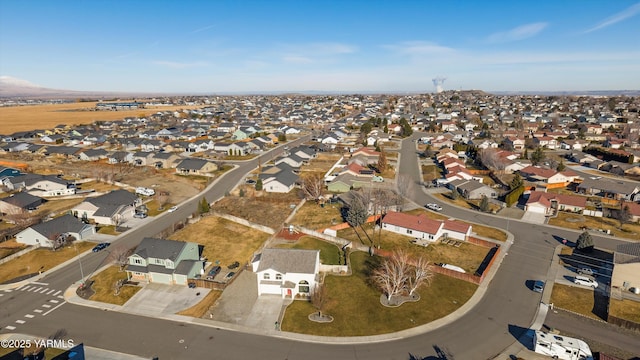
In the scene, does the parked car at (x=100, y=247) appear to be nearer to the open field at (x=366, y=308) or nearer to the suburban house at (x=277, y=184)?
the open field at (x=366, y=308)

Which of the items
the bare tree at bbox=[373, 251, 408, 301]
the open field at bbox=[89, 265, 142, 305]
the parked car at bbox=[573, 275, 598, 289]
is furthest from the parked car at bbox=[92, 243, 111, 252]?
the parked car at bbox=[573, 275, 598, 289]

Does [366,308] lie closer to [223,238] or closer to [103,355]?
[103,355]

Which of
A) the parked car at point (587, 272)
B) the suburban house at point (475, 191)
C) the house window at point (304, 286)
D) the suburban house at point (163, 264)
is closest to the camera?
the house window at point (304, 286)

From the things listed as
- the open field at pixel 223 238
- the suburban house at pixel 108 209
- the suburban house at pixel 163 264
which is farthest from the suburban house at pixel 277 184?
the suburban house at pixel 163 264

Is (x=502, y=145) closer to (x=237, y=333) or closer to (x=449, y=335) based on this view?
(x=449, y=335)

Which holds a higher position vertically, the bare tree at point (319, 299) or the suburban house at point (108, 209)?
the suburban house at point (108, 209)

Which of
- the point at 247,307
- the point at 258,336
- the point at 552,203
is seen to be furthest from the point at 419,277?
the point at 552,203
